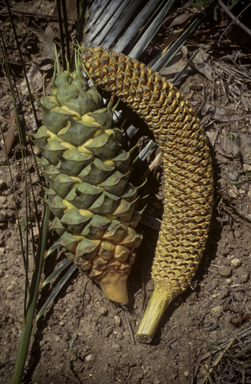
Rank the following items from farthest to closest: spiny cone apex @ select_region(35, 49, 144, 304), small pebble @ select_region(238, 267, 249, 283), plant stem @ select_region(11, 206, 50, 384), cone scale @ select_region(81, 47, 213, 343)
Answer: small pebble @ select_region(238, 267, 249, 283) < plant stem @ select_region(11, 206, 50, 384) < cone scale @ select_region(81, 47, 213, 343) < spiny cone apex @ select_region(35, 49, 144, 304)

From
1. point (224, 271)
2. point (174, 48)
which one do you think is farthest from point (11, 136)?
point (224, 271)

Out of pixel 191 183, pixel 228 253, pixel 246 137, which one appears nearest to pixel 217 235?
pixel 228 253

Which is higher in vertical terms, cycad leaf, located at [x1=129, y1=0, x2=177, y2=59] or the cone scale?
cycad leaf, located at [x1=129, y1=0, x2=177, y2=59]

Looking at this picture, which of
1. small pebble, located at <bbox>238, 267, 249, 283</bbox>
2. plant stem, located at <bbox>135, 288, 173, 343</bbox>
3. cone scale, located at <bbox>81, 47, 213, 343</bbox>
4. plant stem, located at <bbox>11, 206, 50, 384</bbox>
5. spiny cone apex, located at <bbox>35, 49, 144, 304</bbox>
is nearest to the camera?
spiny cone apex, located at <bbox>35, 49, 144, 304</bbox>

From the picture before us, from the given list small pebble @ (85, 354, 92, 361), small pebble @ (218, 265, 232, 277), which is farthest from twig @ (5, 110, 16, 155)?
small pebble @ (218, 265, 232, 277)

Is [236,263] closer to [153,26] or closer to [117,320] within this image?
[117,320]

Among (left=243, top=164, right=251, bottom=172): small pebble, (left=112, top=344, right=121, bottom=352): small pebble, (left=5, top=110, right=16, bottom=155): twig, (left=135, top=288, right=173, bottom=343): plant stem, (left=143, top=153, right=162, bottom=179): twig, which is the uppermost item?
(left=243, top=164, right=251, bottom=172): small pebble

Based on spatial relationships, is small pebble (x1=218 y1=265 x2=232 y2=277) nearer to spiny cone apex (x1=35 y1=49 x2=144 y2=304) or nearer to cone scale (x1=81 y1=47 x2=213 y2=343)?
cone scale (x1=81 y1=47 x2=213 y2=343)
